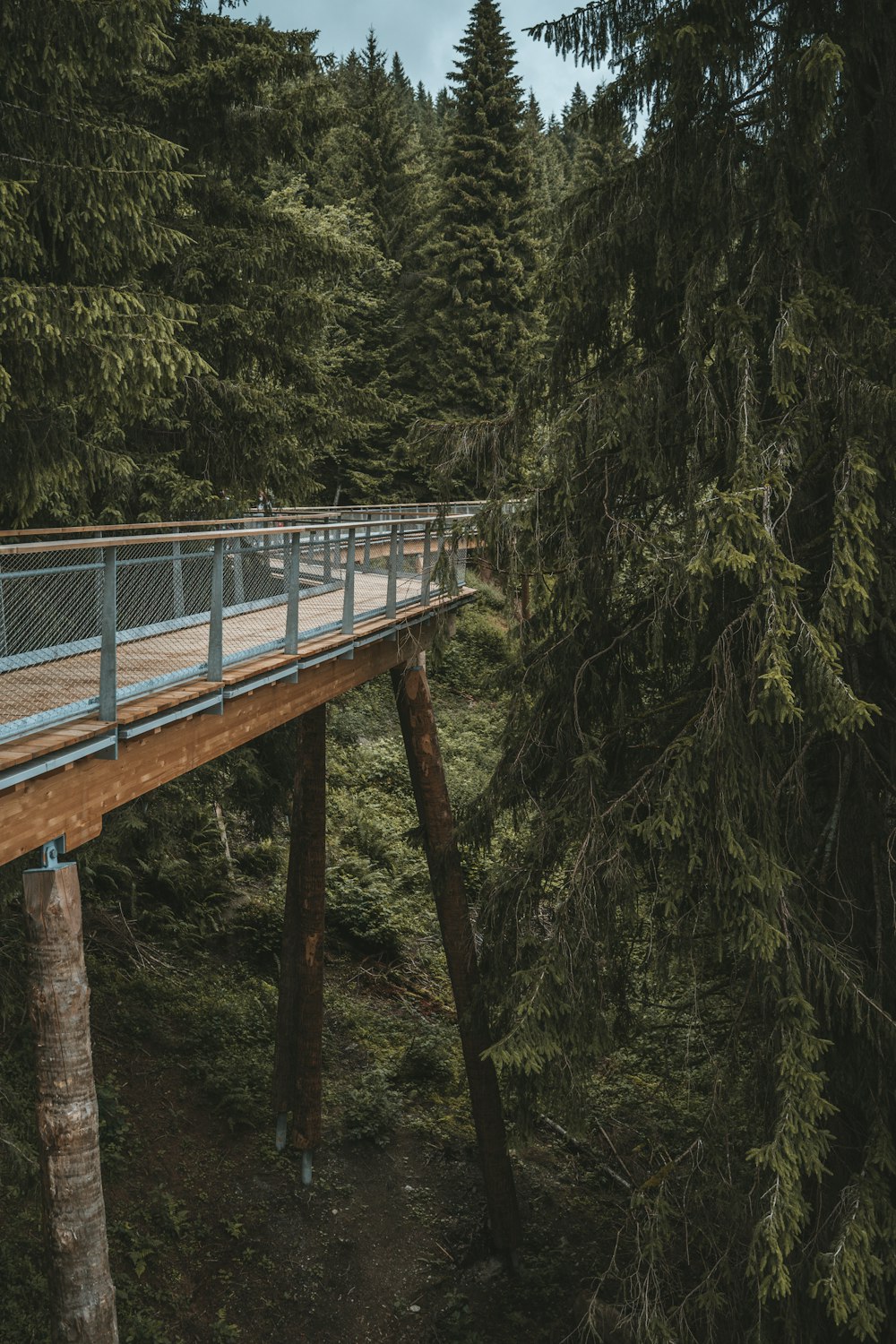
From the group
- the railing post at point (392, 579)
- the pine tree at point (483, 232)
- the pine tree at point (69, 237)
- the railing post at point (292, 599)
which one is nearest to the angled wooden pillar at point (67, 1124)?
the railing post at point (292, 599)

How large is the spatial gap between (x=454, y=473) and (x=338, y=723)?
1616 centimetres

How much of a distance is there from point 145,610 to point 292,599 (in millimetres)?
1128

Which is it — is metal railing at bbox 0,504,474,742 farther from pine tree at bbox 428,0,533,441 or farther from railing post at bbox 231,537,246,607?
pine tree at bbox 428,0,533,441

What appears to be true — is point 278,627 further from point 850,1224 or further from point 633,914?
point 850,1224

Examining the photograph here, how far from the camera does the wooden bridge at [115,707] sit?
5.30 m

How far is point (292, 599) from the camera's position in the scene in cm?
779

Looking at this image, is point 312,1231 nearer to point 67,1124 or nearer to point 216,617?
point 67,1124

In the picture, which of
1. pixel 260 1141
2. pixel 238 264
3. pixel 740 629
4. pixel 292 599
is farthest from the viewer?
pixel 260 1141

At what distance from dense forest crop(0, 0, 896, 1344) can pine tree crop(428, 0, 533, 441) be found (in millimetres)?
17149

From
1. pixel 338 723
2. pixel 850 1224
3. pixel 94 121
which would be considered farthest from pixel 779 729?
pixel 338 723

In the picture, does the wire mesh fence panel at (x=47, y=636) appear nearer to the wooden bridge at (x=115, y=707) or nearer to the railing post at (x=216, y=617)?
the wooden bridge at (x=115, y=707)

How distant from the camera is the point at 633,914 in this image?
21.2 ft

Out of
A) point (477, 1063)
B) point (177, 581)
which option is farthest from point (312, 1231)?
point (177, 581)

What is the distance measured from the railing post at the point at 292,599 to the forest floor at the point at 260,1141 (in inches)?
78.7
